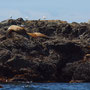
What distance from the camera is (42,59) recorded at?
73875 mm

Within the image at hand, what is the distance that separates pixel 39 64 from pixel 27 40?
9.06 m

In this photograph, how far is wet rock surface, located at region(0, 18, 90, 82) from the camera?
68.9 meters

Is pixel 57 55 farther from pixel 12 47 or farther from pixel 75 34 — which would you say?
pixel 75 34

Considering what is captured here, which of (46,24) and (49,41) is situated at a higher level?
(46,24)

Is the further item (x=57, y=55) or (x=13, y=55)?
(x=57, y=55)

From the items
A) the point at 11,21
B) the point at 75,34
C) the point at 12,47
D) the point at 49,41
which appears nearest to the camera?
the point at 12,47

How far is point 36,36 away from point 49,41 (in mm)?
6091

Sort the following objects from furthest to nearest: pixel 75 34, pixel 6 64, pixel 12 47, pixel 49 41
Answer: pixel 75 34
pixel 49 41
pixel 12 47
pixel 6 64

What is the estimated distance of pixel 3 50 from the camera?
7200 cm

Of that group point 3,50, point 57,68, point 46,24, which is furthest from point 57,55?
point 46,24

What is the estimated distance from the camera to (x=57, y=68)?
75.3 metres

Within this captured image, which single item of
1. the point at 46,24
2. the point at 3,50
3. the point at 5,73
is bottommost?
the point at 5,73

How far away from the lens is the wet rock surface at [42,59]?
68875 mm

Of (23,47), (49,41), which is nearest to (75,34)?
(49,41)
